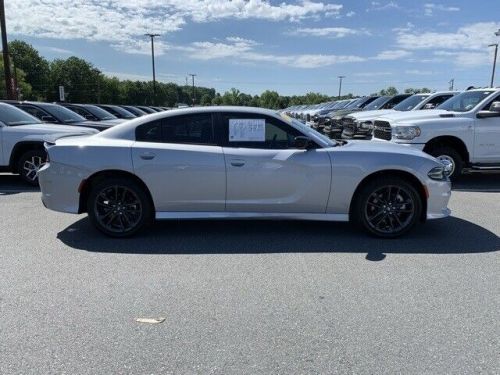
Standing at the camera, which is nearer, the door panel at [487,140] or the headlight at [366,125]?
the door panel at [487,140]

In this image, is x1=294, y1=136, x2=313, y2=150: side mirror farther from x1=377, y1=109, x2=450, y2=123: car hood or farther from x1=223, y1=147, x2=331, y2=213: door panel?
x1=377, y1=109, x2=450, y2=123: car hood

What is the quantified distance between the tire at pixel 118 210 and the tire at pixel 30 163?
3826mm

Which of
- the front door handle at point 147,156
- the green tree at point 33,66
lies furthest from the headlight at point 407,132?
the green tree at point 33,66

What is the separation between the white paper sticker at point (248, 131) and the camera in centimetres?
526

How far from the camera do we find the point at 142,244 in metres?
5.13

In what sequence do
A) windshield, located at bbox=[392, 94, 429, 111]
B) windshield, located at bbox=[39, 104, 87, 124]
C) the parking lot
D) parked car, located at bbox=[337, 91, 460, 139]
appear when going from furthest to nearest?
windshield, located at bbox=[392, 94, 429, 111]
windshield, located at bbox=[39, 104, 87, 124]
parked car, located at bbox=[337, 91, 460, 139]
the parking lot

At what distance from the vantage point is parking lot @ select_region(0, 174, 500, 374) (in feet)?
9.44

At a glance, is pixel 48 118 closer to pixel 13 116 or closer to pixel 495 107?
pixel 13 116

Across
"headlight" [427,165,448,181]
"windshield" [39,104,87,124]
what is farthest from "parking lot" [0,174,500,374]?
"windshield" [39,104,87,124]

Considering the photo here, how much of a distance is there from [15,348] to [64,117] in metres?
9.19

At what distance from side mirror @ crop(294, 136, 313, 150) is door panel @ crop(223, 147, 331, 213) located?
0.05 metres

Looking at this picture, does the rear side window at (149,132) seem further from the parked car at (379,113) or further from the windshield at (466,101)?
the windshield at (466,101)

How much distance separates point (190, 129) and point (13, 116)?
5587 mm

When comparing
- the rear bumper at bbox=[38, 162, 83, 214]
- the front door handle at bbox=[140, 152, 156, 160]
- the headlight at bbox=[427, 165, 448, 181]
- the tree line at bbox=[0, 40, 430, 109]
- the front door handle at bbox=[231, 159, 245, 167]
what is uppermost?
the tree line at bbox=[0, 40, 430, 109]
